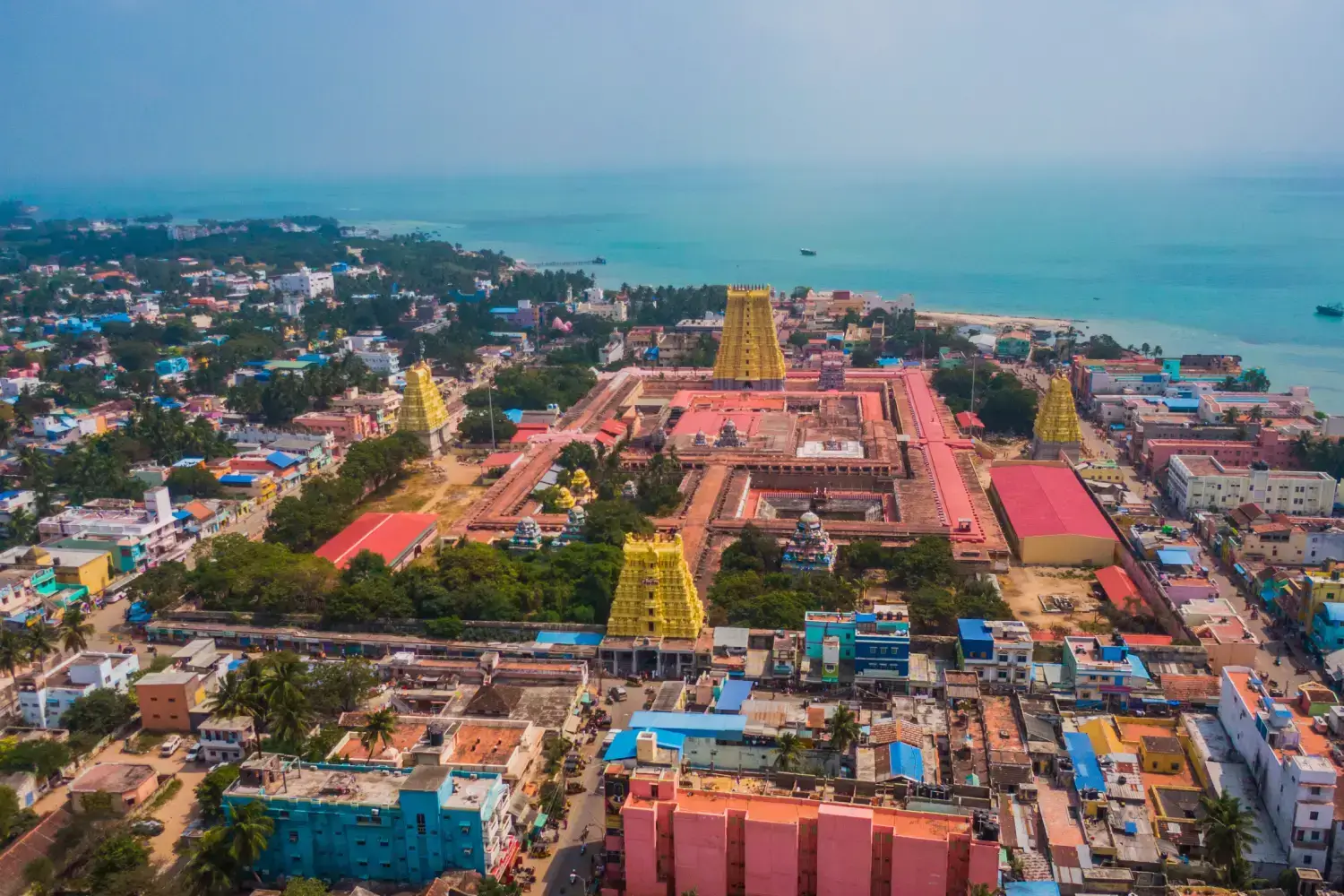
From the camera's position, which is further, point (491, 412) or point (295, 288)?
point (295, 288)

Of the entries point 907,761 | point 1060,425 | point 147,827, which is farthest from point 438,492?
point 907,761

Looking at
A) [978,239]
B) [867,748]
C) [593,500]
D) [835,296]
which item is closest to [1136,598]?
[867,748]

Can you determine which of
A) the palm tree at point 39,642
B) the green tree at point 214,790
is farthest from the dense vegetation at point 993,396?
the palm tree at point 39,642

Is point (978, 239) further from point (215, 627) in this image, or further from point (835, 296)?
point (215, 627)

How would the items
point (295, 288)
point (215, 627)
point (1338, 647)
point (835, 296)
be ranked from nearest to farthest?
point (1338, 647), point (215, 627), point (835, 296), point (295, 288)

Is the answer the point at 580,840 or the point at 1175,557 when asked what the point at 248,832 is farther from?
the point at 1175,557

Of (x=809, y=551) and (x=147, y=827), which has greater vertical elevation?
(x=809, y=551)

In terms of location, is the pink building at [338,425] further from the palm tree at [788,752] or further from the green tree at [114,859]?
the palm tree at [788,752]

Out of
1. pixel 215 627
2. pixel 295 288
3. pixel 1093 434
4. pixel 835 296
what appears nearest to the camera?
pixel 215 627
